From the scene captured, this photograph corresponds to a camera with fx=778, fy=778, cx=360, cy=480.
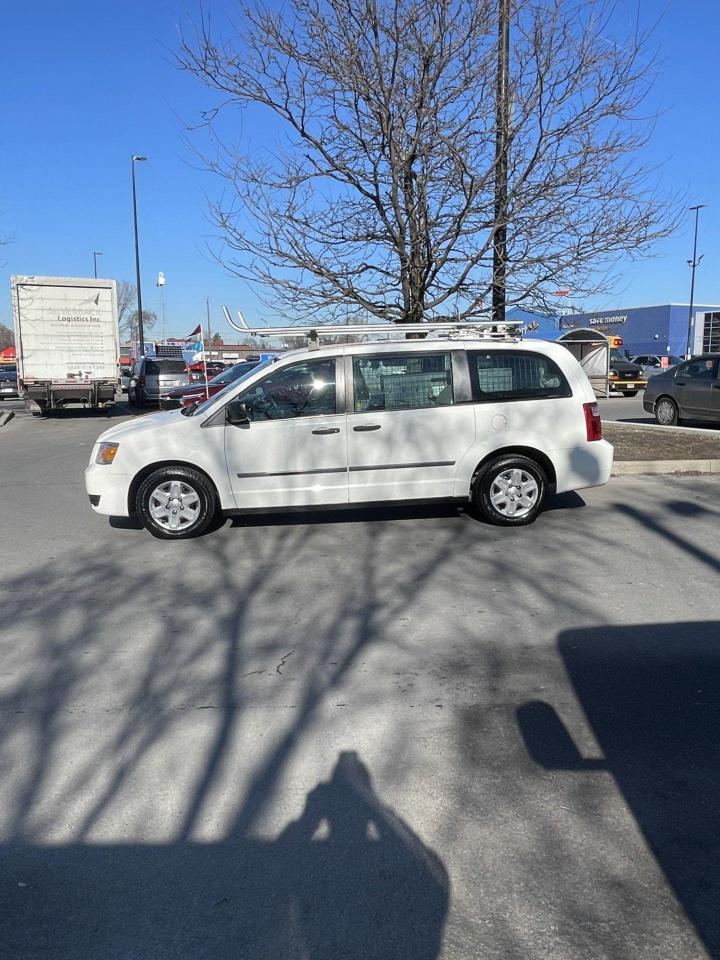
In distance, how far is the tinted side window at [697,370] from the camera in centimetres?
1477

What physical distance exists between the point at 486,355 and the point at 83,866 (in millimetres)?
5951

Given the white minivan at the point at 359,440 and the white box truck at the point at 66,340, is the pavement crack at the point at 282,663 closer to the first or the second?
the white minivan at the point at 359,440

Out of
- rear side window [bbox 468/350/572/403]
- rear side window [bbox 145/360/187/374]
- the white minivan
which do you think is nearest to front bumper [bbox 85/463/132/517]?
the white minivan

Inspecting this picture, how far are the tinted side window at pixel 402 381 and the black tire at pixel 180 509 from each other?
5.40 feet

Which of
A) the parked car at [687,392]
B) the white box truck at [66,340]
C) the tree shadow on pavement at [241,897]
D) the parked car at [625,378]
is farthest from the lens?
the parked car at [625,378]

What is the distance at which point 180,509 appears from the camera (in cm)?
744

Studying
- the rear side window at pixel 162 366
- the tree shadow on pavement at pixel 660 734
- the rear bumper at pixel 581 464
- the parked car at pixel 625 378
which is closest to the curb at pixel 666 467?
the rear bumper at pixel 581 464

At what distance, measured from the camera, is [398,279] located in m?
11.8

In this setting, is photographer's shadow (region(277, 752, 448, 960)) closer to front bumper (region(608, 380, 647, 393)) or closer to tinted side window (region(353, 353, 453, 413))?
tinted side window (region(353, 353, 453, 413))

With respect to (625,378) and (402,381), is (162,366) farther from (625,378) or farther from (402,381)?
(402,381)

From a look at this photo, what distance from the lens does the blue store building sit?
207ft

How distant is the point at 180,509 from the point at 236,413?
1.07 metres

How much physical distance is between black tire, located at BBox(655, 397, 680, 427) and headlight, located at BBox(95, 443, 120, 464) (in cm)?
1188

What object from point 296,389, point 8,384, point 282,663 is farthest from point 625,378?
point 282,663
